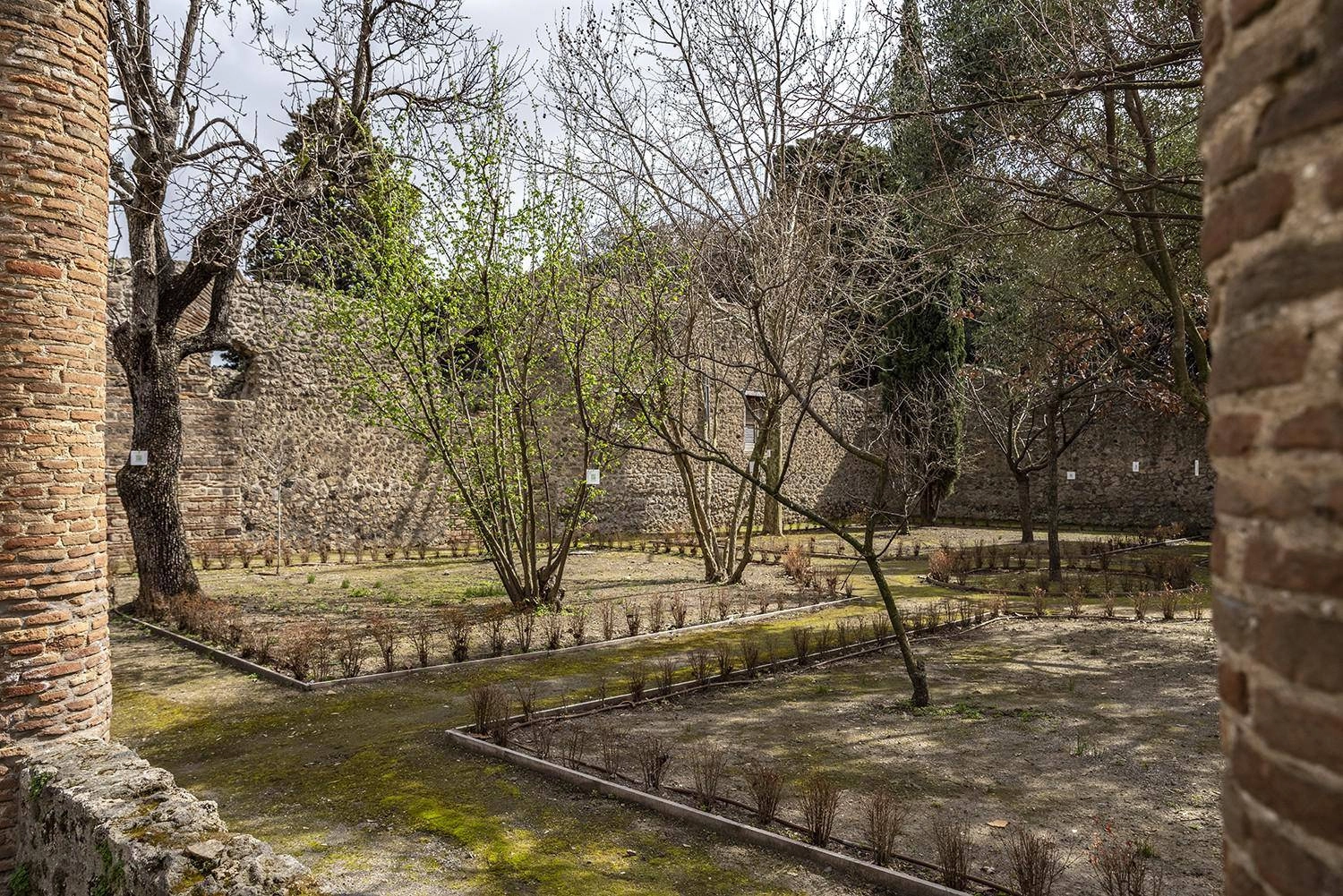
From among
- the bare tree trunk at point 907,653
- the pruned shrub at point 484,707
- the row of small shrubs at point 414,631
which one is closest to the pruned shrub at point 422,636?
the row of small shrubs at point 414,631

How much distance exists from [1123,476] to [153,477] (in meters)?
22.6

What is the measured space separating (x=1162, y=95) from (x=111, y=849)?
1068 centimetres

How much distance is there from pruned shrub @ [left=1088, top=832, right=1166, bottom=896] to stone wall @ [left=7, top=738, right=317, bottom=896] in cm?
307

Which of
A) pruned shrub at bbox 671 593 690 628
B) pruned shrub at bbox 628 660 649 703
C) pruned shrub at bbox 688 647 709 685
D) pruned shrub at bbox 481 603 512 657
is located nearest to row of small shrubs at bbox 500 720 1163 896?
pruned shrub at bbox 628 660 649 703

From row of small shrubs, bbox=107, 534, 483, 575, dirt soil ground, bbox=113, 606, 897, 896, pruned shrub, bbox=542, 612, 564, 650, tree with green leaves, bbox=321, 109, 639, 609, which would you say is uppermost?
tree with green leaves, bbox=321, 109, 639, 609

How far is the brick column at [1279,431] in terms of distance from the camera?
1.18 metres

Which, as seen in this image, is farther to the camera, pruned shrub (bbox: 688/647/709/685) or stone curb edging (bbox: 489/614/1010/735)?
pruned shrub (bbox: 688/647/709/685)

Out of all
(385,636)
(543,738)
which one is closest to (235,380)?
(385,636)

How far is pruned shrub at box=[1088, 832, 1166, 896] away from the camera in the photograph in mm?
3611

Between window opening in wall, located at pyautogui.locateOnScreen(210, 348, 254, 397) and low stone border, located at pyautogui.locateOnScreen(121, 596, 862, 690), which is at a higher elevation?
window opening in wall, located at pyautogui.locateOnScreen(210, 348, 254, 397)

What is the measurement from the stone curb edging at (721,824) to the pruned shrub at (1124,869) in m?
0.59

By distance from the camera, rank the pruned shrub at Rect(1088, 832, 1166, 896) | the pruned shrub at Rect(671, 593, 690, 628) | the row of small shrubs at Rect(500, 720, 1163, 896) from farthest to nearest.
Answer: the pruned shrub at Rect(671, 593, 690, 628) < the row of small shrubs at Rect(500, 720, 1163, 896) < the pruned shrub at Rect(1088, 832, 1166, 896)

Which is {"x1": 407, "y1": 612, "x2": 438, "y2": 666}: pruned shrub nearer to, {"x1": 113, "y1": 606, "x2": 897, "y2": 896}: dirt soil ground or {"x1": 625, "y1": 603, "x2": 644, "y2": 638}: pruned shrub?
{"x1": 113, "y1": 606, "x2": 897, "y2": 896}: dirt soil ground

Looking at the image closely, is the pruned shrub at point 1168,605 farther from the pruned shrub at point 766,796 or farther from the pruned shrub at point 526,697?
the pruned shrub at point 766,796
